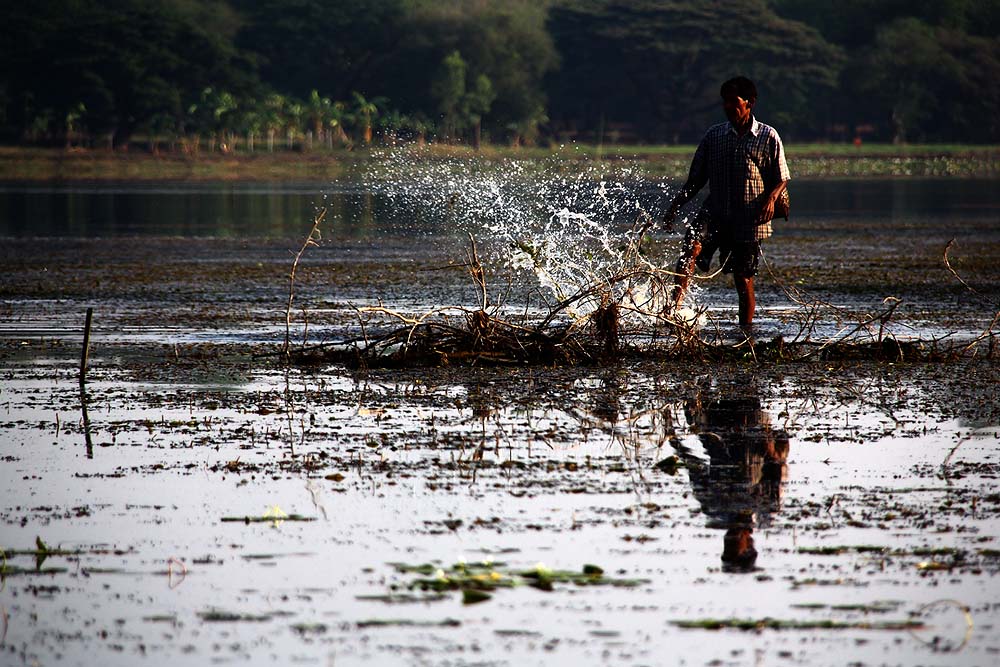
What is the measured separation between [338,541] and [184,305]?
927 centimetres

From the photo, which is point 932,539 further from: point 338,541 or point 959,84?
point 959,84

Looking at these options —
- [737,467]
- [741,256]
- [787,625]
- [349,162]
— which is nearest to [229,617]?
[787,625]

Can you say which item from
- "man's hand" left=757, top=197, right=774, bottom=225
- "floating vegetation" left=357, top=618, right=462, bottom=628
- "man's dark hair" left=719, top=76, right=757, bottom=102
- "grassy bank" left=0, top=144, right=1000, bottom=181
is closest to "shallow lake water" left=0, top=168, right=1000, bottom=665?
"floating vegetation" left=357, top=618, right=462, bottom=628

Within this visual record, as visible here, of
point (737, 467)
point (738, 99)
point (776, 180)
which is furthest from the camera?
point (776, 180)

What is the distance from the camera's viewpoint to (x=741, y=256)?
1115 centimetres

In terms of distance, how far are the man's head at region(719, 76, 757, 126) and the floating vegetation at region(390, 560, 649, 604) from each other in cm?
606

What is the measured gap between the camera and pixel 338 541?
5.74 m

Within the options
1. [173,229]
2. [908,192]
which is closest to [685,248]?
[173,229]

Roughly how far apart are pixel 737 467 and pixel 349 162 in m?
77.6

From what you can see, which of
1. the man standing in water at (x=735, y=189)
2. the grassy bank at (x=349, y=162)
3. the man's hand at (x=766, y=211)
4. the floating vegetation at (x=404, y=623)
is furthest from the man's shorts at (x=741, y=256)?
the grassy bank at (x=349, y=162)

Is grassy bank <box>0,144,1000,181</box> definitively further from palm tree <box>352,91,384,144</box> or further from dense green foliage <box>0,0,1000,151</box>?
dense green foliage <box>0,0,1000,151</box>

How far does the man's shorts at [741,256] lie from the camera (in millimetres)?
11125

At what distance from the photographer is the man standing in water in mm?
10961

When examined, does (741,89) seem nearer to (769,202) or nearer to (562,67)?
(769,202)
